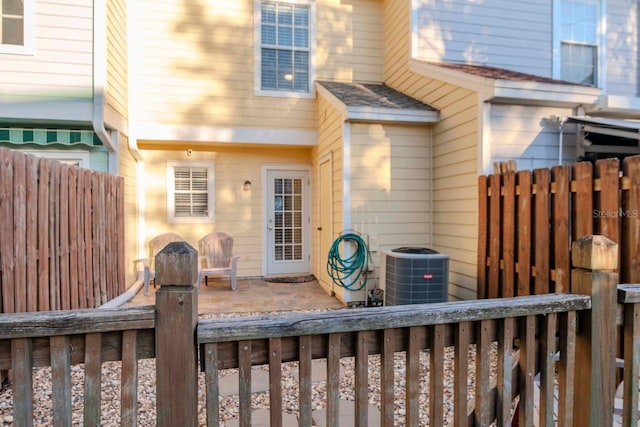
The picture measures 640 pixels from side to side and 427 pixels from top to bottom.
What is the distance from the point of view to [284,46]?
21.6 ft

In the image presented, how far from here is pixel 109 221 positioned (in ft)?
16.0

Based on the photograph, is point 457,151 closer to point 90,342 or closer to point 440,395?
point 440,395

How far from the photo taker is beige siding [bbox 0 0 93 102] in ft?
15.0

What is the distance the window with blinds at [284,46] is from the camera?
6.52 meters

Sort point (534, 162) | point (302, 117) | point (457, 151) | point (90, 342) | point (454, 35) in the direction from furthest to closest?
1. point (302, 117)
2. point (454, 35)
3. point (457, 151)
4. point (534, 162)
5. point (90, 342)

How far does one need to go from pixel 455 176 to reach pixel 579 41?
4155mm

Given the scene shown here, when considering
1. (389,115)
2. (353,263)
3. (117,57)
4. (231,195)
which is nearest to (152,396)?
(353,263)

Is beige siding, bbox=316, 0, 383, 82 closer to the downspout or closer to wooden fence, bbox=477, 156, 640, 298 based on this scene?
the downspout

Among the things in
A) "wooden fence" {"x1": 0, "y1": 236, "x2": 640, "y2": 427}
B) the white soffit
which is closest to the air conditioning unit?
the white soffit

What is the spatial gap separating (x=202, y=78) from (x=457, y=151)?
4294mm

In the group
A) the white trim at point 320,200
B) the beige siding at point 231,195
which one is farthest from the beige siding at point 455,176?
the beige siding at point 231,195

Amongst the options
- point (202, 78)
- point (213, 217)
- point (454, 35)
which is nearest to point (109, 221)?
point (213, 217)

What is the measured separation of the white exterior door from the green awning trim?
9.56 feet

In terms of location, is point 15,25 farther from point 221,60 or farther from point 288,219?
point 288,219
